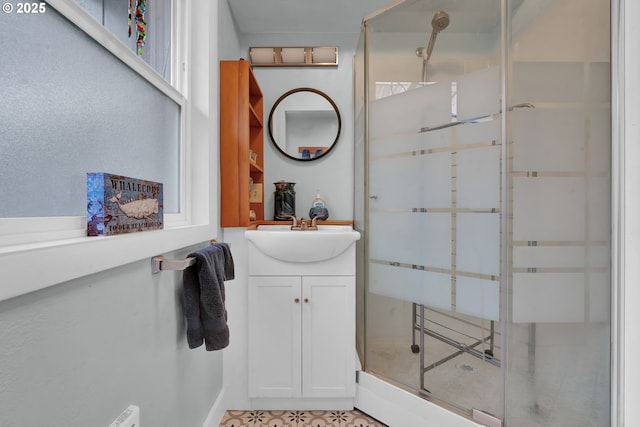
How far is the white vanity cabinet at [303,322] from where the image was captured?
4.83ft

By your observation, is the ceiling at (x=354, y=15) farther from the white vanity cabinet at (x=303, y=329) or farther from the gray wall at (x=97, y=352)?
the gray wall at (x=97, y=352)

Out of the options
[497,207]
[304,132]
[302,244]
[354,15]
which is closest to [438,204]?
[497,207]

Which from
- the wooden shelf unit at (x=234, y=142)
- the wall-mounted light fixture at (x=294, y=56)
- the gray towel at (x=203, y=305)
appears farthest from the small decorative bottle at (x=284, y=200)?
the gray towel at (x=203, y=305)

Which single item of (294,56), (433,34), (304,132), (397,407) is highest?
(294,56)

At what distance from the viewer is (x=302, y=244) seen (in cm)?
142

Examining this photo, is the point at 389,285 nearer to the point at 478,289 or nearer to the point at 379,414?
the point at 478,289

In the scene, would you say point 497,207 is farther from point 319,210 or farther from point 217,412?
point 217,412

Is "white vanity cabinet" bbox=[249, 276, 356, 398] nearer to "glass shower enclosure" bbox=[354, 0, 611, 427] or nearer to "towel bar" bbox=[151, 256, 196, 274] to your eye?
"glass shower enclosure" bbox=[354, 0, 611, 427]

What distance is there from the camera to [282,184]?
76.4 inches

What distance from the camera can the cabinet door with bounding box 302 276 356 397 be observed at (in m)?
1.47

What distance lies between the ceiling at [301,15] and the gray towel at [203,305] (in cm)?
155

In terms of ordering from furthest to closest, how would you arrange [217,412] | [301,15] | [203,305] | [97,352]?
[301,15], [217,412], [203,305], [97,352]

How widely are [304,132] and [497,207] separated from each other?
4.26 feet

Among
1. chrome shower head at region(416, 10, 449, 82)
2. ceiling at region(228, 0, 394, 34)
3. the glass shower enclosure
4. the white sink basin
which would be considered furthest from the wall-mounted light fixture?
the white sink basin
